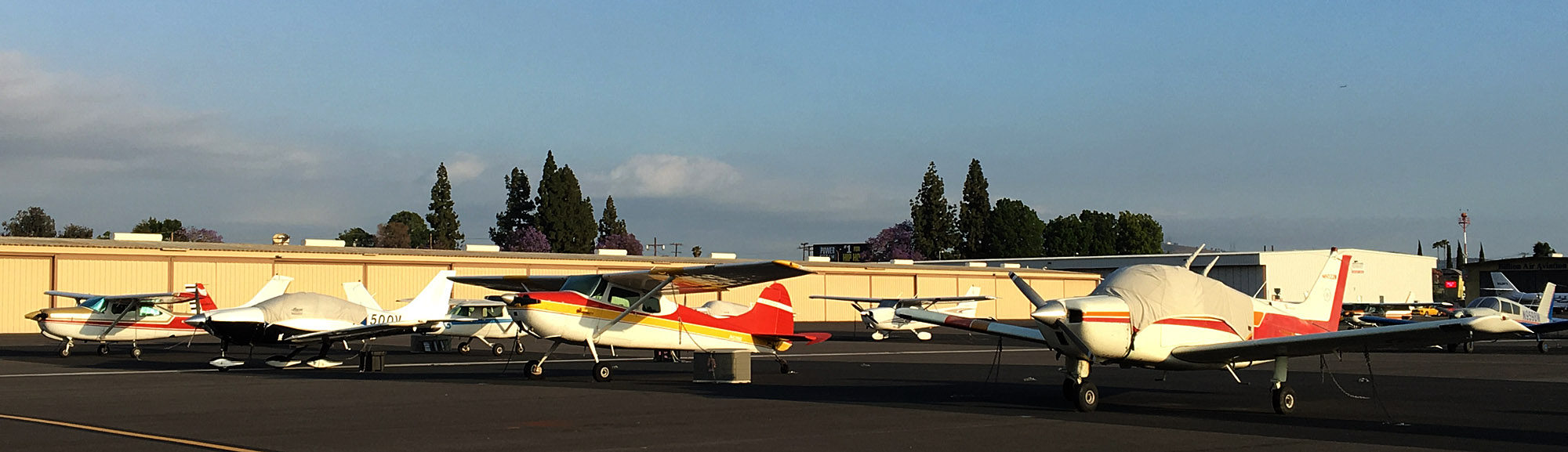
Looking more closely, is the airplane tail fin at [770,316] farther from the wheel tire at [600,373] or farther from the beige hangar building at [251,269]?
the beige hangar building at [251,269]

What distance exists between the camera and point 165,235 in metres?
139

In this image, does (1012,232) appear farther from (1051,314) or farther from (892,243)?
(1051,314)

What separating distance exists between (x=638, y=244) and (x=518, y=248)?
3042 cm

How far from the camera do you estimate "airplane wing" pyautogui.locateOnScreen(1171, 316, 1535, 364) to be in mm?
12656

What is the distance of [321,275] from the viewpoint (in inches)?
2079

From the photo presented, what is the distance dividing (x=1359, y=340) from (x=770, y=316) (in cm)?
1255

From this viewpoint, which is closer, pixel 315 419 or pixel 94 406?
pixel 315 419

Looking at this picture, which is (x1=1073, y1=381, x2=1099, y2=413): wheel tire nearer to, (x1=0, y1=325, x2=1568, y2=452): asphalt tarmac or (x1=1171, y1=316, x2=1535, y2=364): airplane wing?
(x1=0, y1=325, x2=1568, y2=452): asphalt tarmac

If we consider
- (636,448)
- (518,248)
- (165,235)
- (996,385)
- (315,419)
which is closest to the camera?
(636,448)

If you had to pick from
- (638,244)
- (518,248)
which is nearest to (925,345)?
(518,248)

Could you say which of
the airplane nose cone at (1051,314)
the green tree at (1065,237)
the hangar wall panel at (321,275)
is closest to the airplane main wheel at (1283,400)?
the airplane nose cone at (1051,314)

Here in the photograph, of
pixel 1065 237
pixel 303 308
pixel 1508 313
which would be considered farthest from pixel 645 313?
pixel 1065 237

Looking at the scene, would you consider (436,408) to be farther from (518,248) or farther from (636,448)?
(518,248)

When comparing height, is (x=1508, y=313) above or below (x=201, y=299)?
below
